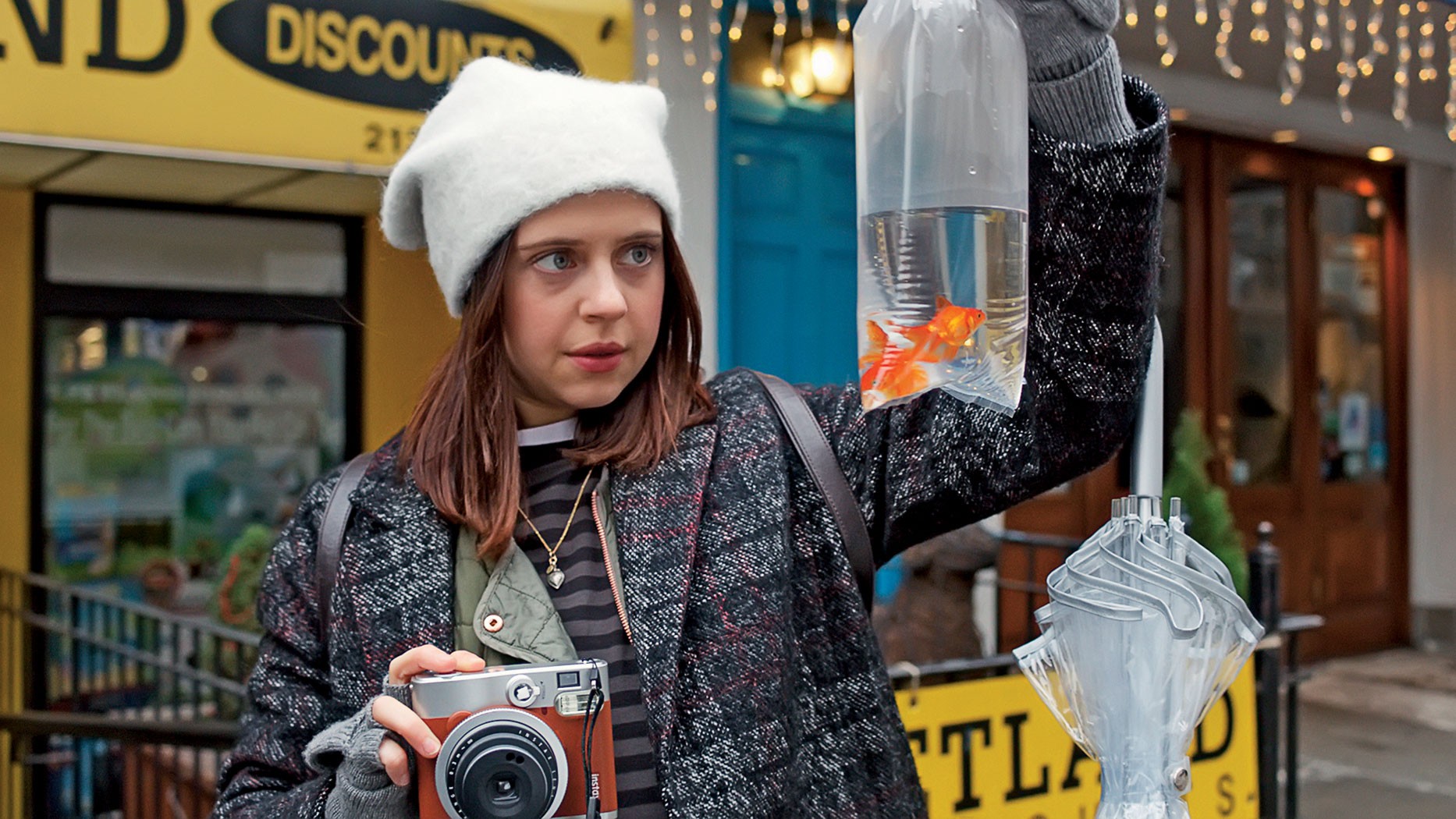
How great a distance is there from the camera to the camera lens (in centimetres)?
130

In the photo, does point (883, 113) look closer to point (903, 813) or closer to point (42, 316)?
point (903, 813)

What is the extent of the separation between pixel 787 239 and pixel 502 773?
4.74 m

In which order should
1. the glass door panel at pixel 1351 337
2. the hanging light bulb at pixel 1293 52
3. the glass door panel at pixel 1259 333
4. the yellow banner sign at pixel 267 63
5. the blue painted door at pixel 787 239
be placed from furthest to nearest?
the glass door panel at pixel 1351 337 → the glass door panel at pixel 1259 333 → the hanging light bulb at pixel 1293 52 → the blue painted door at pixel 787 239 → the yellow banner sign at pixel 267 63

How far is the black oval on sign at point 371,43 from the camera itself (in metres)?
4.34

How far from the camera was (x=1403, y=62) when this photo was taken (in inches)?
260

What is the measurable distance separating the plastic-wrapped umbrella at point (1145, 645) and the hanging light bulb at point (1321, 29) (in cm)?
555

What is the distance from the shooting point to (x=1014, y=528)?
729 cm

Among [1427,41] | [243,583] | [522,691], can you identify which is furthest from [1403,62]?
[522,691]

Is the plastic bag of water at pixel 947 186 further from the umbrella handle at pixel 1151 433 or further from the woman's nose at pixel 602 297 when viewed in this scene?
the woman's nose at pixel 602 297

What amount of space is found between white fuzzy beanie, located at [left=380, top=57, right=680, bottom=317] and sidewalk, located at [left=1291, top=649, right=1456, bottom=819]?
521 cm

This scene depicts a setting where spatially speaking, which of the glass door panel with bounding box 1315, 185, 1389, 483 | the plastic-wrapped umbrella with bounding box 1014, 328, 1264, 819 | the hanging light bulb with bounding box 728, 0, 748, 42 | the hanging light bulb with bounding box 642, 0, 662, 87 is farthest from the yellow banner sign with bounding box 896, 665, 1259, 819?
the glass door panel with bounding box 1315, 185, 1389, 483

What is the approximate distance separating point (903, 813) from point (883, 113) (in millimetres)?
828

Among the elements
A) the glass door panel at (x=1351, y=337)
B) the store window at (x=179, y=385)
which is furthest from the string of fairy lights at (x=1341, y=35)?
the store window at (x=179, y=385)

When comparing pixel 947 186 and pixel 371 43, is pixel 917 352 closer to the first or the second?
pixel 947 186
